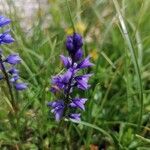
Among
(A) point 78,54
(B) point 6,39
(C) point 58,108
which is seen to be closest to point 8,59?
(B) point 6,39

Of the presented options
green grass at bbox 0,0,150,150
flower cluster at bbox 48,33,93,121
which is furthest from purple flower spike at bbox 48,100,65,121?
green grass at bbox 0,0,150,150

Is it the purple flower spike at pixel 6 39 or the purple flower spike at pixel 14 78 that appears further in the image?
the purple flower spike at pixel 14 78

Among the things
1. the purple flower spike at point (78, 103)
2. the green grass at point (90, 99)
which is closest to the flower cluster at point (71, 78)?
the purple flower spike at point (78, 103)

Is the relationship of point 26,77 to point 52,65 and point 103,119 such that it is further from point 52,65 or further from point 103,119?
point 103,119

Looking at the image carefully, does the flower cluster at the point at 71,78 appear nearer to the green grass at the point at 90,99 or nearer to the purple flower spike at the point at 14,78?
the green grass at the point at 90,99

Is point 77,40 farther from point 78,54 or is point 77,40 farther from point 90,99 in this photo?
point 90,99

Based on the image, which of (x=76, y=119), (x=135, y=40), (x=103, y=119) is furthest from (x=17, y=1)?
(x=76, y=119)
